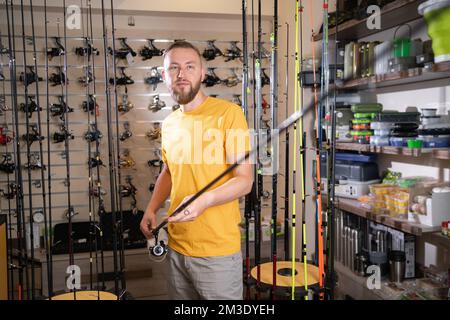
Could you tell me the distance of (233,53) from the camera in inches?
191

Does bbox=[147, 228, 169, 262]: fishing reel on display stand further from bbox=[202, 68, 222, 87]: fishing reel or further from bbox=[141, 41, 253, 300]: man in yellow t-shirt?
bbox=[202, 68, 222, 87]: fishing reel

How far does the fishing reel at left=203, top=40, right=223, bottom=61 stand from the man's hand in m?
3.47

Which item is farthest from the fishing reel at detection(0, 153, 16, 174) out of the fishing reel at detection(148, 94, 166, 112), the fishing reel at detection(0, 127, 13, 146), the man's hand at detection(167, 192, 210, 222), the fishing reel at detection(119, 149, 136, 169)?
the man's hand at detection(167, 192, 210, 222)

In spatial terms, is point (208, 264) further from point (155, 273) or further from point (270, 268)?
point (155, 273)

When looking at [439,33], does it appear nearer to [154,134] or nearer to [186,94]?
[186,94]

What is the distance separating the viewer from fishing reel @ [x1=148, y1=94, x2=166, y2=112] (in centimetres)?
469

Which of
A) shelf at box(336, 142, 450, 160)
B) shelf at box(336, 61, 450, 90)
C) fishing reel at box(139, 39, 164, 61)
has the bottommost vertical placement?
shelf at box(336, 142, 450, 160)

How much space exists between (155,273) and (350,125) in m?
2.32

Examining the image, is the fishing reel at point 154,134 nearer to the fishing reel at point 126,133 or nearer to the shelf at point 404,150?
the fishing reel at point 126,133

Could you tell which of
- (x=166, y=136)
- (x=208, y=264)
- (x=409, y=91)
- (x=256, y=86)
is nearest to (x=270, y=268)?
(x=208, y=264)

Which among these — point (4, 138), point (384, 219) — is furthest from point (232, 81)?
point (384, 219)

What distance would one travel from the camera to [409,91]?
3.24 metres

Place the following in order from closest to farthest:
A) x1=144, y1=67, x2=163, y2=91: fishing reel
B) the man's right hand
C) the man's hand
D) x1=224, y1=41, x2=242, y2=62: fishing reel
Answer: the man's hand → the man's right hand → x1=144, y1=67, x2=163, y2=91: fishing reel → x1=224, y1=41, x2=242, y2=62: fishing reel

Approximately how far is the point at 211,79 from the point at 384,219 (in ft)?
8.38
